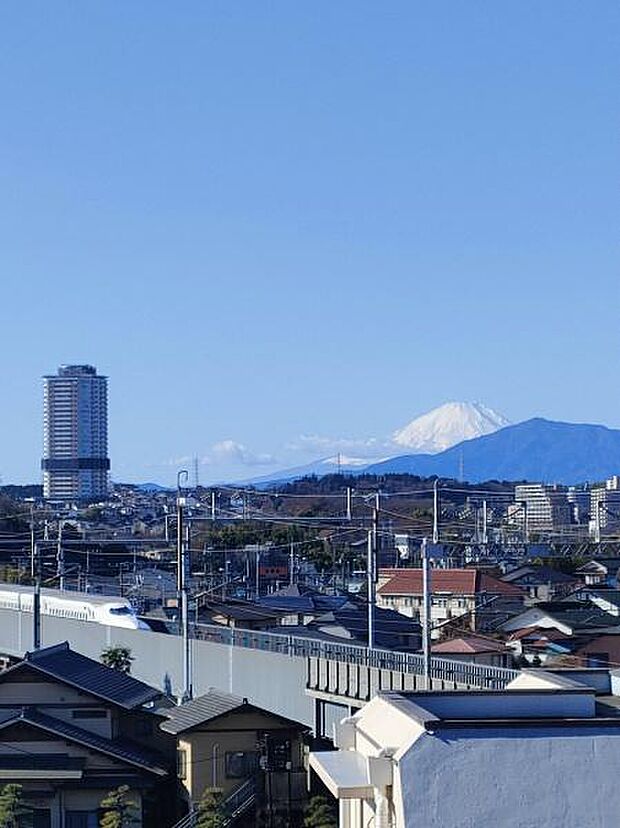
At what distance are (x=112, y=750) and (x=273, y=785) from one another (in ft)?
5.50

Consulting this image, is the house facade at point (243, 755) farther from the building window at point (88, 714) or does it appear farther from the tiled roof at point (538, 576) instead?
the tiled roof at point (538, 576)

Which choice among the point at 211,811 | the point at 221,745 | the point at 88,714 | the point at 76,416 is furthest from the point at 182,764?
the point at 76,416

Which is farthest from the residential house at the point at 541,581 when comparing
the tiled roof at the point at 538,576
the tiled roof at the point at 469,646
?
the tiled roof at the point at 469,646

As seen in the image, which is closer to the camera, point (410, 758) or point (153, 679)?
point (410, 758)

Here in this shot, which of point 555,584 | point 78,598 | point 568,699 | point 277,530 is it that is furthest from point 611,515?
point 568,699

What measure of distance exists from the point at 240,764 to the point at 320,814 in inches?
92.8

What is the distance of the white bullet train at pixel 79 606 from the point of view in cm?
3300

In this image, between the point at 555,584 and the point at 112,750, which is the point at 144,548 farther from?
the point at 112,750

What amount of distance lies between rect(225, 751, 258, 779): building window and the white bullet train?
13984mm

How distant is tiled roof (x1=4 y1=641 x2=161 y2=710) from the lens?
16656mm

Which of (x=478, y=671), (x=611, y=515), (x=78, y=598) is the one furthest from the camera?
(x=611, y=515)

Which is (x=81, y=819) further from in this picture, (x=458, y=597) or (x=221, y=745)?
(x=458, y=597)

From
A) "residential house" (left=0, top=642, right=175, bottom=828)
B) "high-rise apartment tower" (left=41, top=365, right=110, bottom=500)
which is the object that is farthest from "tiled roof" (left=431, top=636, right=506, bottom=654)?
"high-rise apartment tower" (left=41, top=365, right=110, bottom=500)

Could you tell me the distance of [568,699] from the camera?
306 inches
